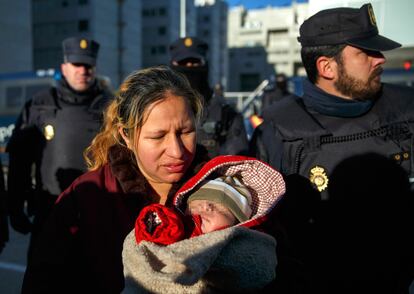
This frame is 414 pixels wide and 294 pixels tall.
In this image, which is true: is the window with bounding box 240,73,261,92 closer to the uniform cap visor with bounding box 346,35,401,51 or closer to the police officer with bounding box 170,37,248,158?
the police officer with bounding box 170,37,248,158

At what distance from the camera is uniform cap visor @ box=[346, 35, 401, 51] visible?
1857mm

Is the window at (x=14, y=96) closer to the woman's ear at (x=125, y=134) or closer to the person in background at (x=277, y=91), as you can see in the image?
the person in background at (x=277, y=91)

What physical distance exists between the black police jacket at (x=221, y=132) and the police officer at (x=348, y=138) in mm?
1272

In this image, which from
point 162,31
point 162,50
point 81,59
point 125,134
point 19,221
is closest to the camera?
point 125,134

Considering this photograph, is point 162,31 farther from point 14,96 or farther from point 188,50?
point 188,50

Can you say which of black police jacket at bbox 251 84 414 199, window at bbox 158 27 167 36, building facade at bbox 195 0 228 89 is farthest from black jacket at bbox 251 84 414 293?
building facade at bbox 195 0 228 89

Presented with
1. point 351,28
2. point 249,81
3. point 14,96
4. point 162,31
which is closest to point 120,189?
point 351,28

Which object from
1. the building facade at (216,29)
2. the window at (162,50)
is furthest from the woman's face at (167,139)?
the building facade at (216,29)

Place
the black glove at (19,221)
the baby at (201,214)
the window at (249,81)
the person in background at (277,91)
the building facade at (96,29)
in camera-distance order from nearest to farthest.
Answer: the baby at (201,214)
the black glove at (19,221)
the person in background at (277,91)
the building facade at (96,29)
the window at (249,81)

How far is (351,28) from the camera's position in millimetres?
1910

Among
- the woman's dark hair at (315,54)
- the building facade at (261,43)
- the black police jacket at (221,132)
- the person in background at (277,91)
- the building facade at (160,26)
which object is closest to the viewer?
the woman's dark hair at (315,54)

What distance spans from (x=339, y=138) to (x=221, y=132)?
156 cm

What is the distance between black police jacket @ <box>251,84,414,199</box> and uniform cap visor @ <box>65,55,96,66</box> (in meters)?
2.17

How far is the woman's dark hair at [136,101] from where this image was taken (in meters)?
1.62
